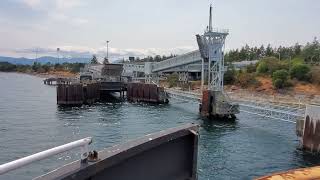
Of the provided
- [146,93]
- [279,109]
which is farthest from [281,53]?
[279,109]

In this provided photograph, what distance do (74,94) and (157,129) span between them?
110 ft

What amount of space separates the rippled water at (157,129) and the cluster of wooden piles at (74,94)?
34.0 feet

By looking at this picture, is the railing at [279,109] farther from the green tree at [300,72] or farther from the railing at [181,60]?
the green tree at [300,72]

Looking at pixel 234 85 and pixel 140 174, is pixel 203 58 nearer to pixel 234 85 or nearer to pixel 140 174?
pixel 234 85

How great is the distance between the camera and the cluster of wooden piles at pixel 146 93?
74.7 meters

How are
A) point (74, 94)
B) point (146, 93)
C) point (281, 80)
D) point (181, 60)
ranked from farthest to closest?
1. point (281, 80)
2. point (146, 93)
3. point (74, 94)
4. point (181, 60)

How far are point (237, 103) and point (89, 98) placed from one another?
109 feet

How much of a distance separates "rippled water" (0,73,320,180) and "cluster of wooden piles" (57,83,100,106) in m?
10.4

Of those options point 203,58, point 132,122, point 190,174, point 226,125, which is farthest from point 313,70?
point 190,174

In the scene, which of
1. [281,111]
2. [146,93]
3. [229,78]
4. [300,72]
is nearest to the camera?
[281,111]

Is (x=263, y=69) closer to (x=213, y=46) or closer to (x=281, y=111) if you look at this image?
(x=213, y=46)

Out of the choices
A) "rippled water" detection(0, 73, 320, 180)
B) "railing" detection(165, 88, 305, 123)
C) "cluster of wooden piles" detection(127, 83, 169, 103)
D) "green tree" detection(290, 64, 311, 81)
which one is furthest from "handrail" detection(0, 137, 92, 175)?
"green tree" detection(290, 64, 311, 81)

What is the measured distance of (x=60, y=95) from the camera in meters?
70.2

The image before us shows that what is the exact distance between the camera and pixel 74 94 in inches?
2815
